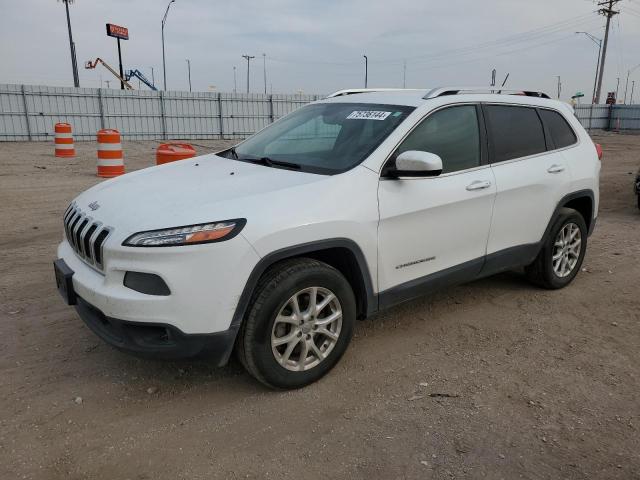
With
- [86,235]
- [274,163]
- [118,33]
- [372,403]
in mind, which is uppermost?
[118,33]

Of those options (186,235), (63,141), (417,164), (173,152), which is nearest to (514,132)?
(417,164)

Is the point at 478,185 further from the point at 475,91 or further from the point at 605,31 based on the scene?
the point at 605,31

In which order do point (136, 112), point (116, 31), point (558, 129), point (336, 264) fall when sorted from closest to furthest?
1. point (336, 264)
2. point (558, 129)
3. point (136, 112)
4. point (116, 31)

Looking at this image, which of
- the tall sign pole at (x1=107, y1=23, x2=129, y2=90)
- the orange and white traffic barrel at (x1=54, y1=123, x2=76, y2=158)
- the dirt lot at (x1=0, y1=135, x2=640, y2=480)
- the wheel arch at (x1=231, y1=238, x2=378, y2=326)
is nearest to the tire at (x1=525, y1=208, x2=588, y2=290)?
the dirt lot at (x1=0, y1=135, x2=640, y2=480)

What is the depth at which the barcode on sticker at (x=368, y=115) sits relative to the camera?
3711mm

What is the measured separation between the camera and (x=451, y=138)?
3.83 m

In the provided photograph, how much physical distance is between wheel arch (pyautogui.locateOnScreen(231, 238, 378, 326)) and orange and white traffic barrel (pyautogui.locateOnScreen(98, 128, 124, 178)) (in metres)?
9.35

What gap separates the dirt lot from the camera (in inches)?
102

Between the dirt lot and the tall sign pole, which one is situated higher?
the tall sign pole

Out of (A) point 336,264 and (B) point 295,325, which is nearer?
(B) point 295,325

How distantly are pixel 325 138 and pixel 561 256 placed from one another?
2.56 m

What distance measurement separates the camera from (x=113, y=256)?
279 centimetres

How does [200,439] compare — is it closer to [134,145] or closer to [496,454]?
[496,454]

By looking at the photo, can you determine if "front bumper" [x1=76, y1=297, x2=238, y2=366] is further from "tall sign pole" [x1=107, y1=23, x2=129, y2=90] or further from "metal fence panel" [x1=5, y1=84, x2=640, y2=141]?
"tall sign pole" [x1=107, y1=23, x2=129, y2=90]
